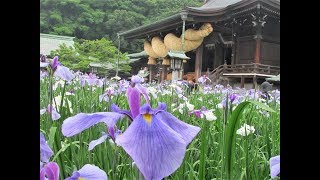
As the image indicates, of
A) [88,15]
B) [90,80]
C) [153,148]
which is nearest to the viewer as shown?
[153,148]

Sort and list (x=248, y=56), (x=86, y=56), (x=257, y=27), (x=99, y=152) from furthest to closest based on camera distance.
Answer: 1. (x=248, y=56)
2. (x=257, y=27)
3. (x=86, y=56)
4. (x=99, y=152)

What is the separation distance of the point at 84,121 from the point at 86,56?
168cm

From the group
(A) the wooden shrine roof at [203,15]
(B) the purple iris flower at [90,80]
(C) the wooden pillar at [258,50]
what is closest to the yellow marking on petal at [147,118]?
(B) the purple iris flower at [90,80]

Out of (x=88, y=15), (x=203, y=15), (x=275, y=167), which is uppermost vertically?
(x=203, y=15)

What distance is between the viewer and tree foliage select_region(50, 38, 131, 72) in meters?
1.63

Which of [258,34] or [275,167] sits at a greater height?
[258,34]

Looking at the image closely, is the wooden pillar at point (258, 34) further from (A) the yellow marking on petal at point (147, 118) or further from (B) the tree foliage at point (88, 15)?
(A) the yellow marking on petal at point (147, 118)

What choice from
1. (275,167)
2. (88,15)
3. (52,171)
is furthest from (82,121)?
(88,15)

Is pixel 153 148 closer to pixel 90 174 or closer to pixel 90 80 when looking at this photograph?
pixel 90 174

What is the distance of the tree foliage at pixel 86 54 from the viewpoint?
5.34 ft

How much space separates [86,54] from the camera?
185 cm
